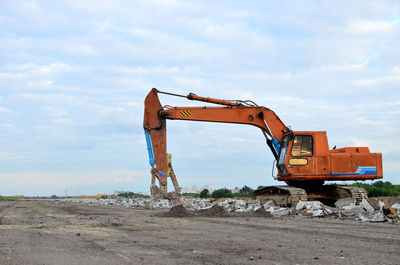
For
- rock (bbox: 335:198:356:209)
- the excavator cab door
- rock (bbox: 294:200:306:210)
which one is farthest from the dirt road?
the excavator cab door

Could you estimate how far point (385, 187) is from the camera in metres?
31.2

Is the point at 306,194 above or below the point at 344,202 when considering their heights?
above

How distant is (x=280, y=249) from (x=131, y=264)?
2.35 m

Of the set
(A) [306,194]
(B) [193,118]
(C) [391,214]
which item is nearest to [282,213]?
(A) [306,194]

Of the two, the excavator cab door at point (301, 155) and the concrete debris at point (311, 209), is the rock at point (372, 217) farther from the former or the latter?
the excavator cab door at point (301, 155)

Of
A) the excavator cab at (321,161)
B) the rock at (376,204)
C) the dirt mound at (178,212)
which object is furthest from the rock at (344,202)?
the dirt mound at (178,212)

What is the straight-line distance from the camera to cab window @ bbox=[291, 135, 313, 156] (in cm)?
1730

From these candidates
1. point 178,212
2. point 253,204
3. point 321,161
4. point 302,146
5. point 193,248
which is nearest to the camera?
point 193,248

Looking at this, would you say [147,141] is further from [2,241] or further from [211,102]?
[2,241]

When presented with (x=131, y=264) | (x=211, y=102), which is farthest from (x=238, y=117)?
(x=131, y=264)

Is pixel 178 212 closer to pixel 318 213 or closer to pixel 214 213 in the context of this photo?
pixel 214 213

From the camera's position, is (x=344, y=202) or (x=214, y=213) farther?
(x=344, y=202)

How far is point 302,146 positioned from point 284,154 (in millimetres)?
771

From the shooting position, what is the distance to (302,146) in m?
17.3
